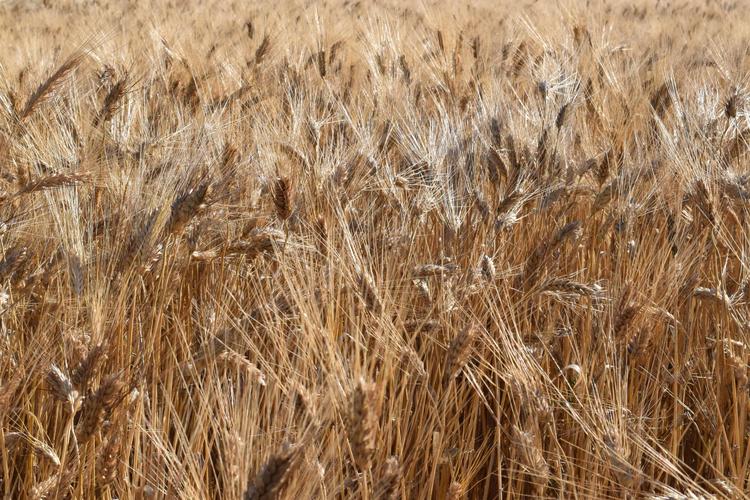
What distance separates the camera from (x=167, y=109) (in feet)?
8.22

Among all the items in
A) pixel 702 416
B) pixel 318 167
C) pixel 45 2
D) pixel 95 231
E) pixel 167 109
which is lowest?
pixel 702 416

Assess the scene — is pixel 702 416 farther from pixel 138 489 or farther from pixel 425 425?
pixel 138 489

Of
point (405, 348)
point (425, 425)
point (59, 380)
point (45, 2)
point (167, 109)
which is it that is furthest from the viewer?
point (45, 2)

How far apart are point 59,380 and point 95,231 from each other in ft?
2.07

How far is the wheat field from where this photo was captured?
3.65ft

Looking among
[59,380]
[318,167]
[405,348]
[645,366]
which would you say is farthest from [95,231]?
[645,366]

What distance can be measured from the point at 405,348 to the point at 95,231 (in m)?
0.77

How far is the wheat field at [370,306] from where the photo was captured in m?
1.11

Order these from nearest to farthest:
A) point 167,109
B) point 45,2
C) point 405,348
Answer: point 405,348, point 167,109, point 45,2

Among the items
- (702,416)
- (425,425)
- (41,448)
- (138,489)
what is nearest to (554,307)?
(702,416)

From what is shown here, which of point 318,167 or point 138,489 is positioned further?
point 318,167

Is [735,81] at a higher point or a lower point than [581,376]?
higher

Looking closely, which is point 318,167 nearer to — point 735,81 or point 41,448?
point 41,448

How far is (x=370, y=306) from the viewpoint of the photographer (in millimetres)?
1312
